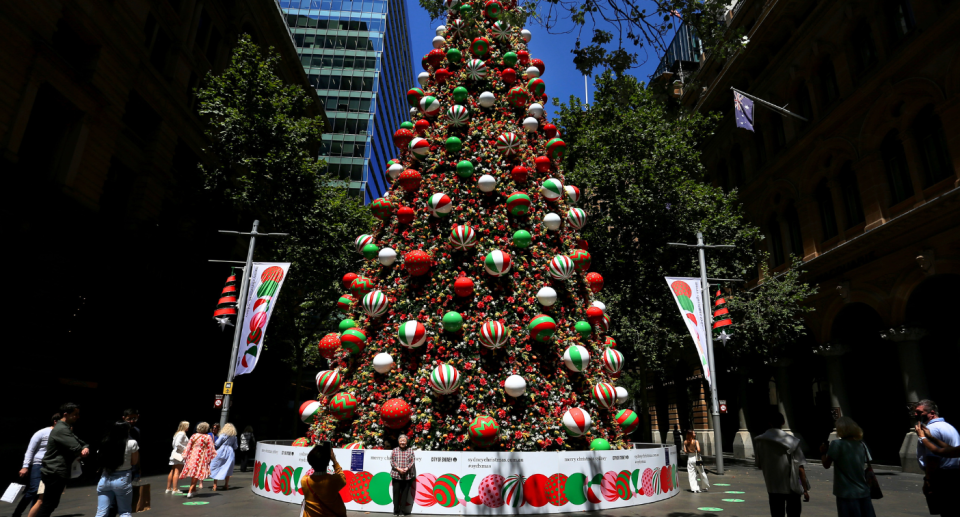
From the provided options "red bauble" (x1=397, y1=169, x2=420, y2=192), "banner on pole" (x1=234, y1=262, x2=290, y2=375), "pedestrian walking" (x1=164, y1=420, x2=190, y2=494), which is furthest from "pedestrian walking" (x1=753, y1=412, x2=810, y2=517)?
"banner on pole" (x1=234, y1=262, x2=290, y2=375)

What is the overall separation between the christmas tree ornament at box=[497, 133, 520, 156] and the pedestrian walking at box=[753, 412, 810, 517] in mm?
7940

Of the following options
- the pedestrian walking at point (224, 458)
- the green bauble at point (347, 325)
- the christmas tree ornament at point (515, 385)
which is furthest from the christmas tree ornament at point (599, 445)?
→ the pedestrian walking at point (224, 458)

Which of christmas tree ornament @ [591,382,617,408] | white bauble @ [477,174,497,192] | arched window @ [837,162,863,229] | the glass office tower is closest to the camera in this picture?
christmas tree ornament @ [591,382,617,408]

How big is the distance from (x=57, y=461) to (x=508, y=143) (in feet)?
32.5

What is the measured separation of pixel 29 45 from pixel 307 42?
45377mm

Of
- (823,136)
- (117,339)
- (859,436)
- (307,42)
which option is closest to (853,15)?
(823,136)

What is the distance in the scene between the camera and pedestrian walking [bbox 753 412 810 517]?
243 inches

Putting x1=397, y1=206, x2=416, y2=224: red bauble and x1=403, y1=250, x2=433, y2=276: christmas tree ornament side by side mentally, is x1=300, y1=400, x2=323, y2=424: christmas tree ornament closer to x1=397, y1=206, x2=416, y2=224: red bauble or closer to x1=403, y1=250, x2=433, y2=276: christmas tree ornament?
x1=403, y1=250, x2=433, y2=276: christmas tree ornament

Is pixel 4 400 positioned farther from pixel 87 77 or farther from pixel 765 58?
pixel 765 58

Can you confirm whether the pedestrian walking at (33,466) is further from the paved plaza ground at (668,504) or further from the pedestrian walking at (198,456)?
the pedestrian walking at (198,456)

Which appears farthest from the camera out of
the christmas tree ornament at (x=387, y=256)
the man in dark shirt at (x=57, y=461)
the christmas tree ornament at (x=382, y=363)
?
the christmas tree ornament at (x=387, y=256)

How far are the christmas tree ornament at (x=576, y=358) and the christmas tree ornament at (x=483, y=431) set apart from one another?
1.97 m

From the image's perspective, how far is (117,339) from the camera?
60.3ft

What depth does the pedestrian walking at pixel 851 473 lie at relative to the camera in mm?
5668
